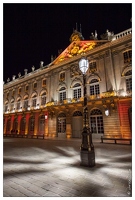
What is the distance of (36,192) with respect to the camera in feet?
10.6

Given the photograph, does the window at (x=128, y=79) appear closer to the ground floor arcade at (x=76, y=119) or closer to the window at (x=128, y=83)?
the window at (x=128, y=83)

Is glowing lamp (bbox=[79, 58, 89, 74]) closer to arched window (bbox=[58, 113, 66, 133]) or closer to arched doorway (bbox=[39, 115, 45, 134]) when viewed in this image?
arched window (bbox=[58, 113, 66, 133])

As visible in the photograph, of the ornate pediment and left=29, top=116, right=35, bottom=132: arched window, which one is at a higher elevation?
the ornate pediment

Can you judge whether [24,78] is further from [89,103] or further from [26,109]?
[89,103]

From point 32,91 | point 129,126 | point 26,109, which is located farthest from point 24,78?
point 129,126

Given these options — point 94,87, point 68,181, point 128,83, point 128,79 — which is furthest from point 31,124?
point 68,181

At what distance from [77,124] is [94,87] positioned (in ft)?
19.4

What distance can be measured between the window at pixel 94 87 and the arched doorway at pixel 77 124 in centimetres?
362

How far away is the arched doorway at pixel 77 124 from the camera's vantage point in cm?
1854

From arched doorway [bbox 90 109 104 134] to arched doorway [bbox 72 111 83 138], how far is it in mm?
1755

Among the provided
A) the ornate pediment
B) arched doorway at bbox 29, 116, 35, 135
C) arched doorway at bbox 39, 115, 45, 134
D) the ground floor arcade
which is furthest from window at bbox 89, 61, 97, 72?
arched doorway at bbox 29, 116, 35, 135

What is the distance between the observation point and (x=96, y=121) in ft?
56.1

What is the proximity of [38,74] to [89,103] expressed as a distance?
13742mm

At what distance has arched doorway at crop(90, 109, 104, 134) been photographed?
16.8m
